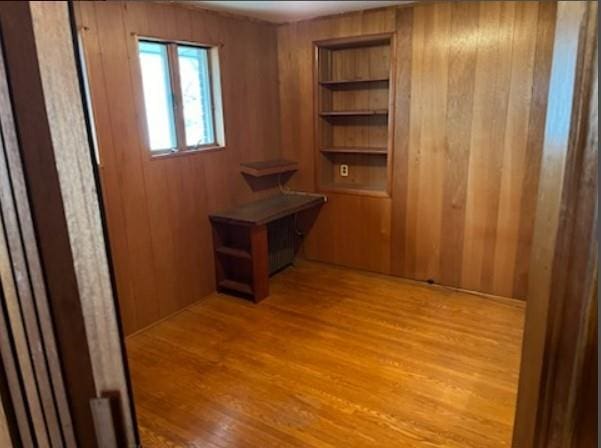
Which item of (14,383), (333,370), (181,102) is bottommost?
(333,370)

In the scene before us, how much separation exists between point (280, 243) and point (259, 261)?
61 cm

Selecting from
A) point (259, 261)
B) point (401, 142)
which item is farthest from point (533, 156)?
point (259, 261)

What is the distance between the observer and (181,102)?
2.90 meters

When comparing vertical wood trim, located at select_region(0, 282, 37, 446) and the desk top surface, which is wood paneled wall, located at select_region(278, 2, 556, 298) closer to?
the desk top surface

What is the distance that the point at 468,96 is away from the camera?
9.69 ft

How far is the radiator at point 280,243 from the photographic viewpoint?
361 centimetres

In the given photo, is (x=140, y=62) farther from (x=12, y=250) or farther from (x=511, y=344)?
(x=511, y=344)

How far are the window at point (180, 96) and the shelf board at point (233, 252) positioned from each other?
0.75 metres

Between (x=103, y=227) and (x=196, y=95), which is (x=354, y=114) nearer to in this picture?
(x=196, y=95)

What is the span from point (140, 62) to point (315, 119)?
1531mm

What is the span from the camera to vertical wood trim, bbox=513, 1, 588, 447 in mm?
650

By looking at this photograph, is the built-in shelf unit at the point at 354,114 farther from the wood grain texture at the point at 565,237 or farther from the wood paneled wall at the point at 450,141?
the wood grain texture at the point at 565,237

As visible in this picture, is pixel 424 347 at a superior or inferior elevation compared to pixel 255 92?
inferior

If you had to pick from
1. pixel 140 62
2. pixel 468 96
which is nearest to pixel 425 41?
pixel 468 96
